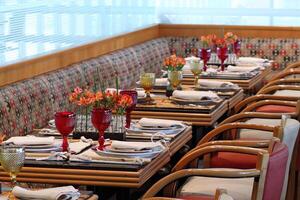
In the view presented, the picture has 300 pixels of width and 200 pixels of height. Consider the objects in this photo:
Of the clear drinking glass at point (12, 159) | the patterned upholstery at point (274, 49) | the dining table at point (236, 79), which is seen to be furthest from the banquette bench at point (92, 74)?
the clear drinking glass at point (12, 159)

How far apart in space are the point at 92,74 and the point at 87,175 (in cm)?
321

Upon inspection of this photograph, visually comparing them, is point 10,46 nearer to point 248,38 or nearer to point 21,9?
point 21,9

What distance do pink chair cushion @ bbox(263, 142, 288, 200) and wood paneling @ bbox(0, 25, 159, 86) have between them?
2.48 metres

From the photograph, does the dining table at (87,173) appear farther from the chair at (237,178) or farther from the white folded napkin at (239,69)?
the white folded napkin at (239,69)

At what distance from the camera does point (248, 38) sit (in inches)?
361

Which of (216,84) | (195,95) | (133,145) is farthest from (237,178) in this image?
(216,84)

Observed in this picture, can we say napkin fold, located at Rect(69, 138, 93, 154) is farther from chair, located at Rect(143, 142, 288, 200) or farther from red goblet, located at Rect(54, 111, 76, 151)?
chair, located at Rect(143, 142, 288, 200)

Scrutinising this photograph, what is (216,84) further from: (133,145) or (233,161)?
(133,145)

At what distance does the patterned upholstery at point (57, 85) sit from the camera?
5446mm

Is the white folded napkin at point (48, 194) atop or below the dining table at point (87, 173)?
atop

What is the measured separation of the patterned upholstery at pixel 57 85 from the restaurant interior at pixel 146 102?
0.5 inches

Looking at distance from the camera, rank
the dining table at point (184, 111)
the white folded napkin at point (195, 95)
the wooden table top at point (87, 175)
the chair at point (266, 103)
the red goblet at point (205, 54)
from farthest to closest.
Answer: the red goblet at point (205, 54) → the chair at point (266, 103) → the white folded napkin at point (195, 95) → the dining table at point (184, 111) → the wooden table top at point (87, 175)

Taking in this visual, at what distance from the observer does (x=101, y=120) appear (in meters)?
4.14

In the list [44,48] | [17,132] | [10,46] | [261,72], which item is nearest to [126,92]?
[17,132]
